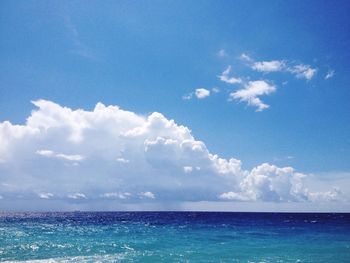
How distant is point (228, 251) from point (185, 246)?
5.76 m

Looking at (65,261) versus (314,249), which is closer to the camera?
(65,261)

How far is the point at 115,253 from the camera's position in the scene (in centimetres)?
3353

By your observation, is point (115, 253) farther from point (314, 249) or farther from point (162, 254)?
point (314, 249)

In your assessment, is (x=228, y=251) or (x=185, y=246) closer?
(x=228, y=251)

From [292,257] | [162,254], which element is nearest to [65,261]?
[162,254]

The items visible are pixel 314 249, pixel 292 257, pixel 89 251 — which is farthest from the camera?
pixel 314 249

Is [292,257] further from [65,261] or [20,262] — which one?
[20,262]

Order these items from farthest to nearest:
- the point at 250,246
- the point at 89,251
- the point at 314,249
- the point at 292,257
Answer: the point at 250,246, the point at 314,249, the point at 89,251, the point at 292,257

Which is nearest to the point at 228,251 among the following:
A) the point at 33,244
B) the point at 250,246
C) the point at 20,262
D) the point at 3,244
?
the point at 250,246

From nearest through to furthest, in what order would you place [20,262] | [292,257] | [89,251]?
[20,262]
[292,257]
[89,251]

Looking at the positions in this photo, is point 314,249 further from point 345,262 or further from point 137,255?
point 137,255

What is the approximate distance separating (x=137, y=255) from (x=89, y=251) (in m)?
5.86

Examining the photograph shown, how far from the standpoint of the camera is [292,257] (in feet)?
104

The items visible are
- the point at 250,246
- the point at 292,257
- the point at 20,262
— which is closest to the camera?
the point at 20,262
